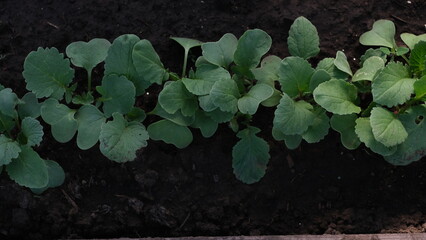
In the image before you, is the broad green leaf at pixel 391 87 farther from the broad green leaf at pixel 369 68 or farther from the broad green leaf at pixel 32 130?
the broad green leaf at pixel 32 130

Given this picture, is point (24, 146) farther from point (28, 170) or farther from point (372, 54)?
point (372, 54)

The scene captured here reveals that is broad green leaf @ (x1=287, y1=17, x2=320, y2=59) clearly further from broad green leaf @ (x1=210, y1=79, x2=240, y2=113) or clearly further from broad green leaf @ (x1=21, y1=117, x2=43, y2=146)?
broad green leaf @ (x1=21, y1=117, x2=43, y2=146)

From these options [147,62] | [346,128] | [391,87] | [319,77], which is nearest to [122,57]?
[147,62]

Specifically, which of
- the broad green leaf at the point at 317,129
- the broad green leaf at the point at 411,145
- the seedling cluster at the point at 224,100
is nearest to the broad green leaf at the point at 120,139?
the seedling cluster at the point at 224,100

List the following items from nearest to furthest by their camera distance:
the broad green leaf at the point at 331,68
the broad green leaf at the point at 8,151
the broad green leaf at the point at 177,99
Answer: the broad green leaf at the point at 8,151 < the broad green leaf at the point at 177,99 < the broad green leaf at the point at 331,68

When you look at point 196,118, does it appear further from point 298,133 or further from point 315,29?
point 315,29

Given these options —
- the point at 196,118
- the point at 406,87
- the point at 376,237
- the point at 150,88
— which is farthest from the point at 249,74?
the point at 376,237
